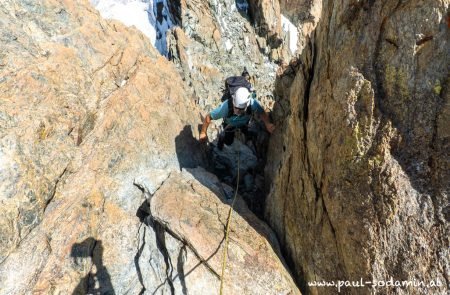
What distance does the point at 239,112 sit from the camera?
8.10 meters

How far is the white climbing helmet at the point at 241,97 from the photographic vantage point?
7.67 m

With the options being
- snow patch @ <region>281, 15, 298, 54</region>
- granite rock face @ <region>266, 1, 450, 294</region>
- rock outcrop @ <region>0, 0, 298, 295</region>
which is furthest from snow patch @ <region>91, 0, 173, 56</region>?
granite rock face @ <region>266, 1, 450, 294</region>

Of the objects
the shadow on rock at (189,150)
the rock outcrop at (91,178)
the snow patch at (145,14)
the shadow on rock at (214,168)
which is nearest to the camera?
the rock outcrop at (91,178)

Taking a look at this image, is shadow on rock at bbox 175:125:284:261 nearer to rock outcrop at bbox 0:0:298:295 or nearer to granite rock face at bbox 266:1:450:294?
rock outcrop at bbox 0:0:298:295

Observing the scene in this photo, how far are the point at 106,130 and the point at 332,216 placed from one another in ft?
18.9

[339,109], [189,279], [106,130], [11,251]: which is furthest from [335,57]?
[11,251]

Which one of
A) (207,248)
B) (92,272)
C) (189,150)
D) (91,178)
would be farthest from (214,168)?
(92,272)

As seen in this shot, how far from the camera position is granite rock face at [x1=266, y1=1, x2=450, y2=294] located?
397 centimetres

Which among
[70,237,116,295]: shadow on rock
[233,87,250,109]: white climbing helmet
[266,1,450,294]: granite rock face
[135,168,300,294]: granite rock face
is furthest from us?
[233,87,250,109]: white climbing helmet

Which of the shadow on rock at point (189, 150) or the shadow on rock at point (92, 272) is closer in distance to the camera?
the shadow on rock at point (92, 272)

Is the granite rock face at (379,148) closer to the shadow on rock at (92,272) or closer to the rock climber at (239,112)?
Result: the rock climber at (239,112)

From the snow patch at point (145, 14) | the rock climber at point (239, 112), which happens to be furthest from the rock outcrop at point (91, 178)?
the snow patch at point (145, 14)

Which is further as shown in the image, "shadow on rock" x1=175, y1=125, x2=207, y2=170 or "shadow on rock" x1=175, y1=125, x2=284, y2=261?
"shadow on rock" x1=175, y1=125, x2=207, y2=170

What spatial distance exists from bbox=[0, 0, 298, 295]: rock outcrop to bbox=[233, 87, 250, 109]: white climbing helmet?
2.06m
